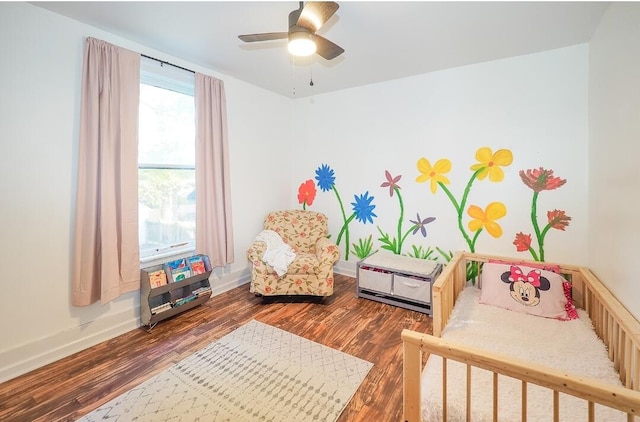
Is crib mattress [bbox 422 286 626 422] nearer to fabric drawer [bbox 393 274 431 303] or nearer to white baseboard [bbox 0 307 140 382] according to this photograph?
fabric drawer [bbox 393 274 431 303]

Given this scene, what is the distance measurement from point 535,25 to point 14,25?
141 inches

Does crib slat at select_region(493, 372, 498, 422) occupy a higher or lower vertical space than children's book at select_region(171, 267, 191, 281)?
lower

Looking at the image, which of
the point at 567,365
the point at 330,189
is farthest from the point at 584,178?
the point at 330,189

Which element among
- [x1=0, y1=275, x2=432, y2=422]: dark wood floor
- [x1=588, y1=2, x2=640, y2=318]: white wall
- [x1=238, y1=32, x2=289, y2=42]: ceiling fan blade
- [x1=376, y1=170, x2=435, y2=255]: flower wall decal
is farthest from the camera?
[x1=376, y1=170, x2=435, y2=255]: flower wall decal

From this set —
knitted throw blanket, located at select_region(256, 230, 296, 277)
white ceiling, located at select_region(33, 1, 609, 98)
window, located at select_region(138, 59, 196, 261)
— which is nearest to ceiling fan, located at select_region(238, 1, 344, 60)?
white ceiling, located at select_region(33, 1, 609, 98)

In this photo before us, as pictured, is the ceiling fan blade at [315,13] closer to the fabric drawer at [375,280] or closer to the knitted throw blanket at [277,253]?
the knitted throw blanket at [277,253]

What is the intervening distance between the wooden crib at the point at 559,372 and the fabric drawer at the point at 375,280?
2.47 ft

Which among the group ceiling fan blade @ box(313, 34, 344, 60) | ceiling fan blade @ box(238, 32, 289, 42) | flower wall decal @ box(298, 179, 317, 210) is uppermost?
ceiling fan blade @ box(238, 32, 289, 42)

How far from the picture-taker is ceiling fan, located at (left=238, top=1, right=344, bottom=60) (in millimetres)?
1541

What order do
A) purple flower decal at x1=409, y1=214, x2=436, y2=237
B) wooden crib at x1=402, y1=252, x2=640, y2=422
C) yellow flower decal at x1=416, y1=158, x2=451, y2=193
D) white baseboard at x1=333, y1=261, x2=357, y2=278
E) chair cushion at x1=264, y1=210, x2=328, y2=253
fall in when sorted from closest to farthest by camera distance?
wooden crib at x1=402, y1=252, x2=640, y2=422 < yellow flower decal at x1=416, y1=158, x2=451, y2=193 < purple flower decal at x1=409, y1=214, x2=436, y2=237 < chair cushion at x1=264, y1=210, x2=328, y2=253 < white baseboard at x1=333, y1=261, x2=357, y2=278

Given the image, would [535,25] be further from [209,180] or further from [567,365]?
[209,180]

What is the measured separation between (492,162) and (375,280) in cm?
167

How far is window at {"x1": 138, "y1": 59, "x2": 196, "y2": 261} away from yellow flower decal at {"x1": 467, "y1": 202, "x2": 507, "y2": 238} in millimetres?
2921

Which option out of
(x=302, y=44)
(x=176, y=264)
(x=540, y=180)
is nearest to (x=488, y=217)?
(x=540, y=180)
